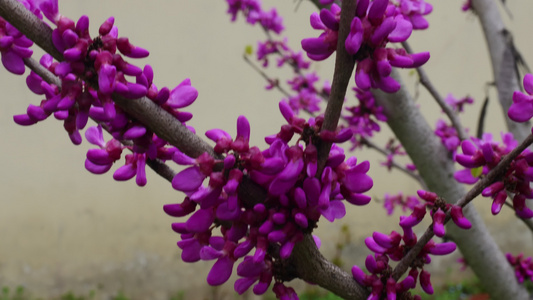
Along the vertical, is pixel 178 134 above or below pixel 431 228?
above

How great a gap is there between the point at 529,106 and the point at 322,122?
194 mm

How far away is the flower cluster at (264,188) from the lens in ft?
1.17

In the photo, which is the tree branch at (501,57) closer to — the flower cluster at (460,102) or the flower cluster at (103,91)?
the flower cluster at (460,102)

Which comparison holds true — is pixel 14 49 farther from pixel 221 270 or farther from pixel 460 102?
pixel 460 102

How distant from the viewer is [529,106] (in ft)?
1.29

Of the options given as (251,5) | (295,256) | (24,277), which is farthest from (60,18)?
(24,277)

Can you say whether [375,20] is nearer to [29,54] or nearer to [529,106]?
[529,106]

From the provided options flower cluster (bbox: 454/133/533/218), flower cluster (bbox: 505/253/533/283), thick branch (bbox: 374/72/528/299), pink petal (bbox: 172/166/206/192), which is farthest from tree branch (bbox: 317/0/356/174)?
flower cluster (bbox: 505/253/533/283)

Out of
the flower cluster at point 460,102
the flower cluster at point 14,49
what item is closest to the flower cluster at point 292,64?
the flower cluster at point 460,102

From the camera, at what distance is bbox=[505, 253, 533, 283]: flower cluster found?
0.94 m

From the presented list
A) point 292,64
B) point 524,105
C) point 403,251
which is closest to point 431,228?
point 403,251

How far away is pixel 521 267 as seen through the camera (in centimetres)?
95

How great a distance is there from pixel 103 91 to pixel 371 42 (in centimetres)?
21

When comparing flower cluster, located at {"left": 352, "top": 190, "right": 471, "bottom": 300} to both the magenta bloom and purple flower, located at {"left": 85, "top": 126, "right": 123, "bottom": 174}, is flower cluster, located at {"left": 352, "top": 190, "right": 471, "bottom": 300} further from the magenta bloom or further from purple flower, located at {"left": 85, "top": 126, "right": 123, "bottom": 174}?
purple flower, located at {"left": 85, "top": 126, "right": 123, "bottom": 174}
